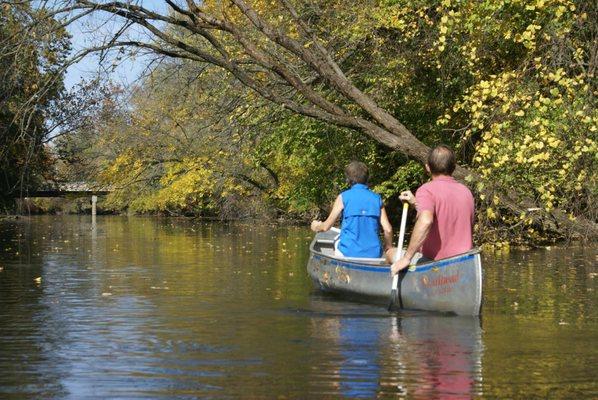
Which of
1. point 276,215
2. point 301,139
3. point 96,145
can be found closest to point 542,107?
point 301,139

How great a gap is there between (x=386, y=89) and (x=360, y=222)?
13.7 m

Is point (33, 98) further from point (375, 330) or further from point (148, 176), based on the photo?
point (148, 176)

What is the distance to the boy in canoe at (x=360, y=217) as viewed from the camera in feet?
47.6

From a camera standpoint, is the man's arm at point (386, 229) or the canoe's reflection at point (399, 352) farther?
the man's arm at point (386, 229)

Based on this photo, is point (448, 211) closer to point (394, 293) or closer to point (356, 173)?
point (394, 293)

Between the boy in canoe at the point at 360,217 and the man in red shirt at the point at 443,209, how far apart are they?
209 centimetres

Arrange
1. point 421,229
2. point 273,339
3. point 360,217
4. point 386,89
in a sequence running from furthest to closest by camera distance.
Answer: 1. point 386,89
2. point 360,217
3. point 421,229
4. point 273,339

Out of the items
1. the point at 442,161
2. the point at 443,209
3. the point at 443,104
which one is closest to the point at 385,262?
the point at 443,209

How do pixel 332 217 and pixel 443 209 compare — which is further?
pixel 332 217

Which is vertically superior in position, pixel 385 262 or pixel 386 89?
pixel 386 89

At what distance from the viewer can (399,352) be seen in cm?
998

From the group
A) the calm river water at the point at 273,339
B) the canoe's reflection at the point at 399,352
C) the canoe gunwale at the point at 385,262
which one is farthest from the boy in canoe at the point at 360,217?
the canoe's reflection at the point at 399,352

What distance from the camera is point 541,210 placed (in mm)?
19609

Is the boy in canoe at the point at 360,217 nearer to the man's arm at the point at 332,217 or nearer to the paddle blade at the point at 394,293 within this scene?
the man's arm at the point at 332,217
